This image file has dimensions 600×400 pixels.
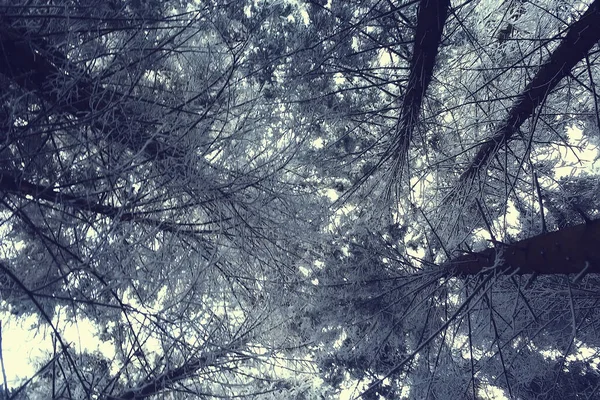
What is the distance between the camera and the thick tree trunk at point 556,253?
235 centimetres

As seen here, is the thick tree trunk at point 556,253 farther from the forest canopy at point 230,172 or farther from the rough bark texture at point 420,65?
the rough bark texture at point 420,65

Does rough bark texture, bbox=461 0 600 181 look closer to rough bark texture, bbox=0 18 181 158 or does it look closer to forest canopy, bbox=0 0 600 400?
forest canopy, bbox=0 0 600 400

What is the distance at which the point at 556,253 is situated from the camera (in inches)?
103

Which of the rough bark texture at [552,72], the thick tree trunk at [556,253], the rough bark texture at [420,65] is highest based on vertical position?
the rough bark texture at [420,65]

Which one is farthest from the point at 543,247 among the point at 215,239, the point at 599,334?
the point at 599,334

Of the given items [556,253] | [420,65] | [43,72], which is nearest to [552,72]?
[420,65]

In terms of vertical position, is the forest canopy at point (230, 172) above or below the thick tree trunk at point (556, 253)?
above

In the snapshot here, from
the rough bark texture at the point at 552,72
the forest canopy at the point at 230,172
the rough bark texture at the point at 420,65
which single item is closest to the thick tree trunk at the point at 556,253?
the forest canopy at the point at 230,172

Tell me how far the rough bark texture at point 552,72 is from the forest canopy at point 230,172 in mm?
18

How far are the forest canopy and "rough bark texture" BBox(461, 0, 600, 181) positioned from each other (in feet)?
0.06

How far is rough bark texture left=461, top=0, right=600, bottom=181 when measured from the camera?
106 inches

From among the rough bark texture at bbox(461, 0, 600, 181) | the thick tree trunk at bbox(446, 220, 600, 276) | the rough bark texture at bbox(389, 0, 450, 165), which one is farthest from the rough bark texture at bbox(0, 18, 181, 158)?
the rough bark texture at bbox(461, 0, 600, 181)

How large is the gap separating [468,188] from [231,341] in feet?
9.54

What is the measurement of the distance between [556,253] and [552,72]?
1493 mm
